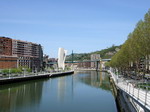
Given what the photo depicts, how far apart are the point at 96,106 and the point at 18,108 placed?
30.6 feet

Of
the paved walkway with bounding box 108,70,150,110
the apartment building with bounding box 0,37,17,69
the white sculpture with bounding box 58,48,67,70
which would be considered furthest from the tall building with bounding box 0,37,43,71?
the paved walkway with bounding box 108,70,150,110

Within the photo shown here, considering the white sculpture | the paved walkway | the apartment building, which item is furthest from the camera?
the white sculpture

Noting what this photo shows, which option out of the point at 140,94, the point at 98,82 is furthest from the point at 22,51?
the point at 140,94

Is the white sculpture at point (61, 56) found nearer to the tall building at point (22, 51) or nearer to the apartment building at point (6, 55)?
the tall building at point (22, 51)

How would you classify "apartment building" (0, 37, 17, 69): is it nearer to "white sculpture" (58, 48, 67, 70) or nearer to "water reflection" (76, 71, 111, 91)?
"white sculpture" (58, 48, 67, 70)

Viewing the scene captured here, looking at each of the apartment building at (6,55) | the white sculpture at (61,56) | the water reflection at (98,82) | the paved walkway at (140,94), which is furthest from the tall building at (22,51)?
the paved walkway at (140,94)

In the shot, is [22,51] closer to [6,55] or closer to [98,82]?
[6,55]

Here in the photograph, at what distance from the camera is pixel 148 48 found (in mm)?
25266

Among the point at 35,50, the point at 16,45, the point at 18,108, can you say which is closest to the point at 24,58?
the point at 16,45

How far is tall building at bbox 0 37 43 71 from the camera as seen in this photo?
10672 centimetres

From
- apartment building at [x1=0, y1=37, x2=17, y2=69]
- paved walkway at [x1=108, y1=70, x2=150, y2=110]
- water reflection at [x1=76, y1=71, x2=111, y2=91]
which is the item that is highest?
apartment building at [x1=0, y1=37, x2=17, y2=69]

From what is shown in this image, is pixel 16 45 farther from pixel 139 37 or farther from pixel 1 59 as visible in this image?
pixel 139 37

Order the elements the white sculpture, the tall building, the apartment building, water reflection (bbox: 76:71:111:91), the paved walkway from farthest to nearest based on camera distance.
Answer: the white sculpture, the tall building, the apartment building, water reflection (bbox: 76:71:111:91), the paved walkway

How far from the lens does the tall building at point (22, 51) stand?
10672 centimetres
